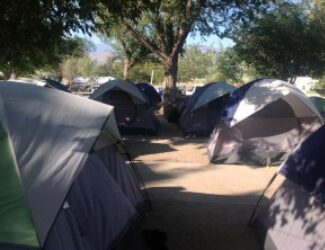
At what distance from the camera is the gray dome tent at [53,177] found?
4211 mm

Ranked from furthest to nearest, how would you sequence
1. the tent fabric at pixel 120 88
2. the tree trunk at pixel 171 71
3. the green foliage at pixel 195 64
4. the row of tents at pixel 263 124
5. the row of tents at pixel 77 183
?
the green foliage at pixel 195 64, the tree trunk at pixel 171 71, the tent fabric at pixel 120 88, the row of tents at pixel 263 124, the row of tents at pixel 77 183

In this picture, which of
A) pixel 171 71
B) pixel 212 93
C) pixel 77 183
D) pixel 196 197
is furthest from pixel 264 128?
pixel 171 71

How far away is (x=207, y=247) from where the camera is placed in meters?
Answer: 6.43

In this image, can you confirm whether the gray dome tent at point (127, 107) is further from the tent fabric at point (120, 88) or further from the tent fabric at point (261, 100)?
the tent fabric at point (261, 100)

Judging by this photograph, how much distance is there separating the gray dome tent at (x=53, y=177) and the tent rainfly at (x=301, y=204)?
1778 millimetres

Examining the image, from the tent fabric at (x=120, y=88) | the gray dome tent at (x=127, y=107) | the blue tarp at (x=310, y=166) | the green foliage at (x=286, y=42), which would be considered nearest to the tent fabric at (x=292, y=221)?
the blue tarp at (x=310, y=166)

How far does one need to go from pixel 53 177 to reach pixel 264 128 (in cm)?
832

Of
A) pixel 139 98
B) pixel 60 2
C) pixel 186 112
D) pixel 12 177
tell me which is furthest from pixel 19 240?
pixel 186 112

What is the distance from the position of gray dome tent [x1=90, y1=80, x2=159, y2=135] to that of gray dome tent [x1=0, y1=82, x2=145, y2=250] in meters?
10.1

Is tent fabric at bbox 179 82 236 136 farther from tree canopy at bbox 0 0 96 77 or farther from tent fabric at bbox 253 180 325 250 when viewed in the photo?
tent fabric at bbox 253 180 325 250

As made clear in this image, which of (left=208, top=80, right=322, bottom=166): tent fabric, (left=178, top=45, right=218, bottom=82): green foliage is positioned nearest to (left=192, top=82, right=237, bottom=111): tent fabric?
(left=208, top=80, right=322, bottom=166): tent fabric

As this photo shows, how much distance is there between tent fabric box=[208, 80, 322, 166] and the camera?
11750 mm

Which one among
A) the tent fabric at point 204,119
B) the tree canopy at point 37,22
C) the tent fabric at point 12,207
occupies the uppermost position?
the tree canopy at point 37,22

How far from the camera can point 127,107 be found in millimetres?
16375
